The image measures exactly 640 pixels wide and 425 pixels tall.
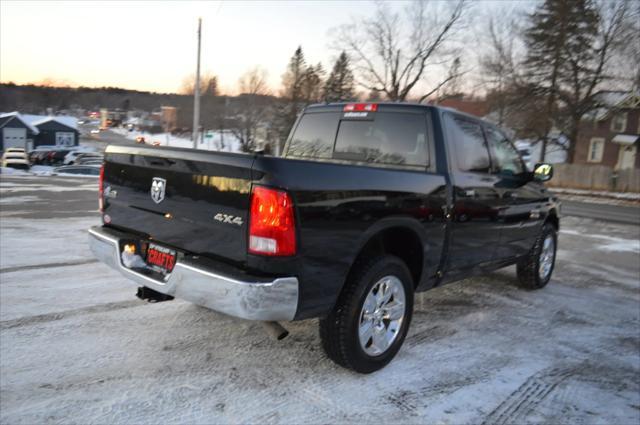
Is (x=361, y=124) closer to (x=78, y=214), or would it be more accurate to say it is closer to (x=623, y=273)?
(x=623, y=273)

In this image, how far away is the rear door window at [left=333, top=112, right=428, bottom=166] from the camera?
13.4 ft

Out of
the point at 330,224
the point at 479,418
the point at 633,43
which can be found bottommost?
the point at 479,418

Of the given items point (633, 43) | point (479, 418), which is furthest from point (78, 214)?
point (633, 43)

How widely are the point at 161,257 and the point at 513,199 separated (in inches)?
139

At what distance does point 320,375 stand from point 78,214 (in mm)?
7786

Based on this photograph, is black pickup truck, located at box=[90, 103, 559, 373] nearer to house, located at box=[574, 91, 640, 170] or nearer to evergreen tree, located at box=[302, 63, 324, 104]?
house, located at box=[574, 91, 640, 170]

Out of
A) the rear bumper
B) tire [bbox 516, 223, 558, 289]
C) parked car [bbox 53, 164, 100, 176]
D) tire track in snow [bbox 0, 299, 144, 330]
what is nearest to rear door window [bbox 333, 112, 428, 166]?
the rear bumper

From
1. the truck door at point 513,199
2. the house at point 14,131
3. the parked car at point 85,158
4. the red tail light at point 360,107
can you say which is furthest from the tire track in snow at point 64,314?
the house at point 14,131

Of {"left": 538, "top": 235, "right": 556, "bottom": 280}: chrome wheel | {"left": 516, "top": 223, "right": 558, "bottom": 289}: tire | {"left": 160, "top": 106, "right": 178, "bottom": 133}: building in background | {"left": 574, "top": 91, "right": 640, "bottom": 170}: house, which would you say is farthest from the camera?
{"left": 574, "top": 91, "right": 640, "bottom": 170}: house

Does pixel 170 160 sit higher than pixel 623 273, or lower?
higher

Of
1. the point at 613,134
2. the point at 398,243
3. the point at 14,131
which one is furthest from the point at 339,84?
the point at 398,243

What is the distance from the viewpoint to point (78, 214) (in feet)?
31.2

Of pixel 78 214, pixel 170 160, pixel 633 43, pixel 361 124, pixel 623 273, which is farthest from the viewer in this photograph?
pixel 633 43

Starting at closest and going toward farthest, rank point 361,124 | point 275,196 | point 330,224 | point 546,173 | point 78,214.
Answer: point 275,196 < point 330,224 < point 361,124 < point 546,173 < point 78,214
